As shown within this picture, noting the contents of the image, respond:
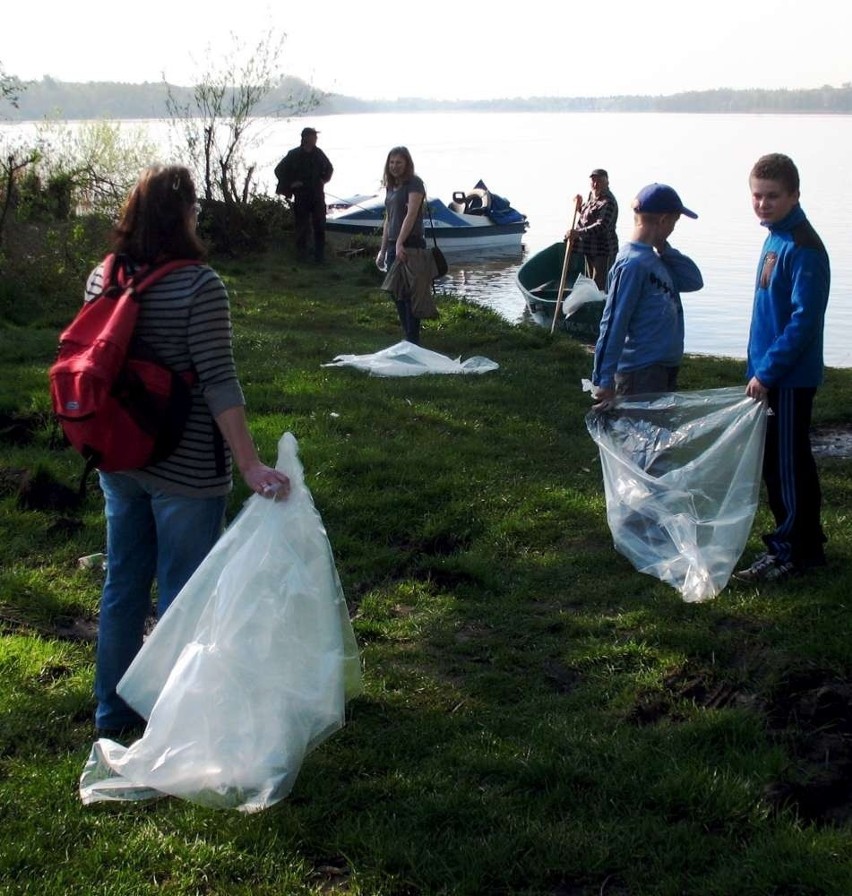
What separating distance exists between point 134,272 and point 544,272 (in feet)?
41.3

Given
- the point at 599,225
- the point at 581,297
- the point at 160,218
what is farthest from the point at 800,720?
the point at 599,225

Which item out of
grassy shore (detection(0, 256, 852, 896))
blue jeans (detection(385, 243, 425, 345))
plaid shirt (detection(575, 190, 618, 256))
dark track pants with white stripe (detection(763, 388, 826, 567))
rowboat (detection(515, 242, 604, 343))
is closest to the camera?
grassy shore (detection(0, 256, 852, 896))

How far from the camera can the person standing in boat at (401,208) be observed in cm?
934

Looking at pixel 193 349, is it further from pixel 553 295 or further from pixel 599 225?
pixel 553 295

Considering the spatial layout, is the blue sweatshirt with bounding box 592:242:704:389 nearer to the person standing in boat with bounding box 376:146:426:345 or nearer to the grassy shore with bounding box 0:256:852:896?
the grassy shore with bounding box 0:256:852:896

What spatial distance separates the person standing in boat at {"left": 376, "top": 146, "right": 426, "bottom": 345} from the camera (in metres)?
9.34

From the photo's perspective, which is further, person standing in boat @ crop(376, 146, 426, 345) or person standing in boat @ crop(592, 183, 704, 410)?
person standing in boat @ crop(376, 146, 426, 345)

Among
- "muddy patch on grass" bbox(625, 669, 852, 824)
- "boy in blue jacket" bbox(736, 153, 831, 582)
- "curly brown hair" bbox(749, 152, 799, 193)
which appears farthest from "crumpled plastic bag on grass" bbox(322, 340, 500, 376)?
"muddy patch on grass" bbox(625, 669, 852, 824)

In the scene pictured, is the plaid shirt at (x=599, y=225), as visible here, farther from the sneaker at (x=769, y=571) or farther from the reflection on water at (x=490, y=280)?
the sneaker at (x=769, y=571)

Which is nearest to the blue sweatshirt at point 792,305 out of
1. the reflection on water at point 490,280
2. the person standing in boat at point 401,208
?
the person standing in boat at point 401,208

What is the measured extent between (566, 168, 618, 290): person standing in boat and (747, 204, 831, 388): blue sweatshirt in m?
8.67

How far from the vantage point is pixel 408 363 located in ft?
32.1

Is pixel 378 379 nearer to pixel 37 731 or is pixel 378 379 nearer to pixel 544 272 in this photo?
pixel 37 731

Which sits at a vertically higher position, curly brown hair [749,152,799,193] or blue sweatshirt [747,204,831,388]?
curly brown hair [749,152,799,193]
